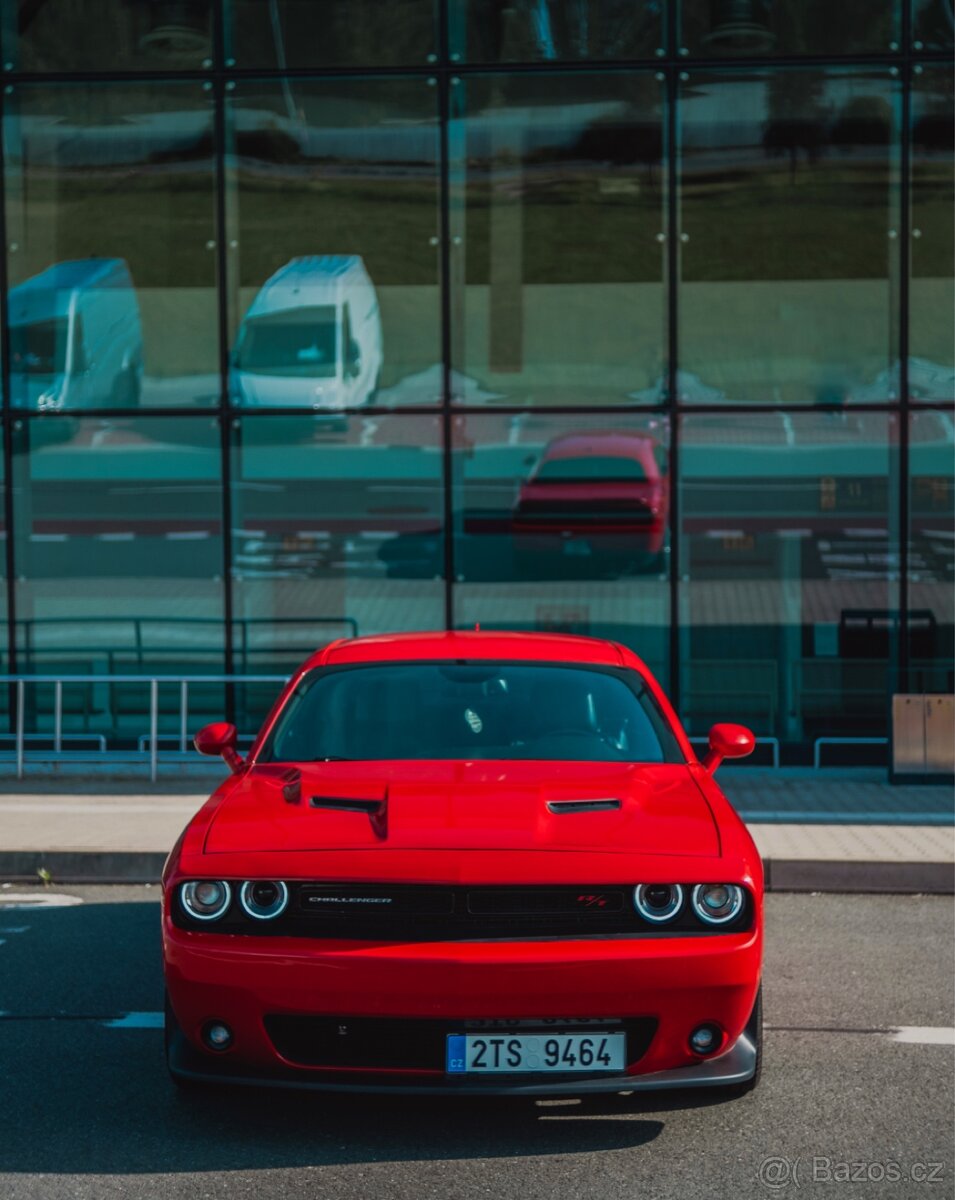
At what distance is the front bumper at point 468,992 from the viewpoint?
15.0 ft

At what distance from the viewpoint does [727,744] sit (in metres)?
6.20

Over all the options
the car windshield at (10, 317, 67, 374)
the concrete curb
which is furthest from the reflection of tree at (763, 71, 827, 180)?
the concrete curb

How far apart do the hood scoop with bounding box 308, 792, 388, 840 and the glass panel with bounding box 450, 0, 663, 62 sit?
11007mm

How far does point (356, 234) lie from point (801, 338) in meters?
4.14

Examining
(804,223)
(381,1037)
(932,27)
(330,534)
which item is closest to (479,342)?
(330,534)

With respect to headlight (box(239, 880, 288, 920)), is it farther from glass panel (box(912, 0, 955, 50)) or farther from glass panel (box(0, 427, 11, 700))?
glass panel (box(912, 0, 955, 50))

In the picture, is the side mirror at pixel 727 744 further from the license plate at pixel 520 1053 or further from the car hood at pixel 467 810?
the license plate at pixel 520 1053

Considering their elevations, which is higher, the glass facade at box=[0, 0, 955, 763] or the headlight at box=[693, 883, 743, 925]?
the glass facade at box=[0, 0, 955, 763]

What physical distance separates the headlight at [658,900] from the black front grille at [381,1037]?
0.30 meters

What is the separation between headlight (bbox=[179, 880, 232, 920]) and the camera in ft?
15.9

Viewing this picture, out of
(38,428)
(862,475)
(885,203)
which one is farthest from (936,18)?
(38,428)

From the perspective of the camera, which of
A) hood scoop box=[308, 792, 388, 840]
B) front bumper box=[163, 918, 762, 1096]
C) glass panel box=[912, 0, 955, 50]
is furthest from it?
glass panel box=[912, 0, 955, 50]

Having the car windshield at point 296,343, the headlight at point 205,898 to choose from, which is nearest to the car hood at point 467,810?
the headlight at point 205,898

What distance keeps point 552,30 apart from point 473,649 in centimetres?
990
